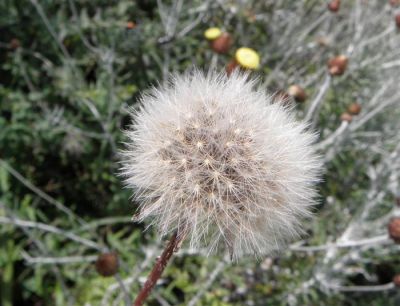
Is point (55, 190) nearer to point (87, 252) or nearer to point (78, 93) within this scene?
point (87, 252)

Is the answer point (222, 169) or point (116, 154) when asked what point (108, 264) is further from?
point (116, 154)

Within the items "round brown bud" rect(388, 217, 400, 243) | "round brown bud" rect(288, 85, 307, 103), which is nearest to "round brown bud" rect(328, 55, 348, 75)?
"round brown bud" rect(288, 85, 307, 103)

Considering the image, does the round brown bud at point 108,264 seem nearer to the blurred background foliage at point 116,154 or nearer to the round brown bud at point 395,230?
the blurred background foliage at point 116,154

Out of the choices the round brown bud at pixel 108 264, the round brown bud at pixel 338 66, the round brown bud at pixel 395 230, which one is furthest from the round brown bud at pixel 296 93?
the round brown bud at pixel 108 264

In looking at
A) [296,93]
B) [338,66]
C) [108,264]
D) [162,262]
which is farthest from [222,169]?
[338,66]

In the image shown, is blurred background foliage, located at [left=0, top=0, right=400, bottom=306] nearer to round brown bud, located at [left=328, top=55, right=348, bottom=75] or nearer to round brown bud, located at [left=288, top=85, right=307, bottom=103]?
round brown bud, located at [left=328, top=55, right=348, bottom=75]
